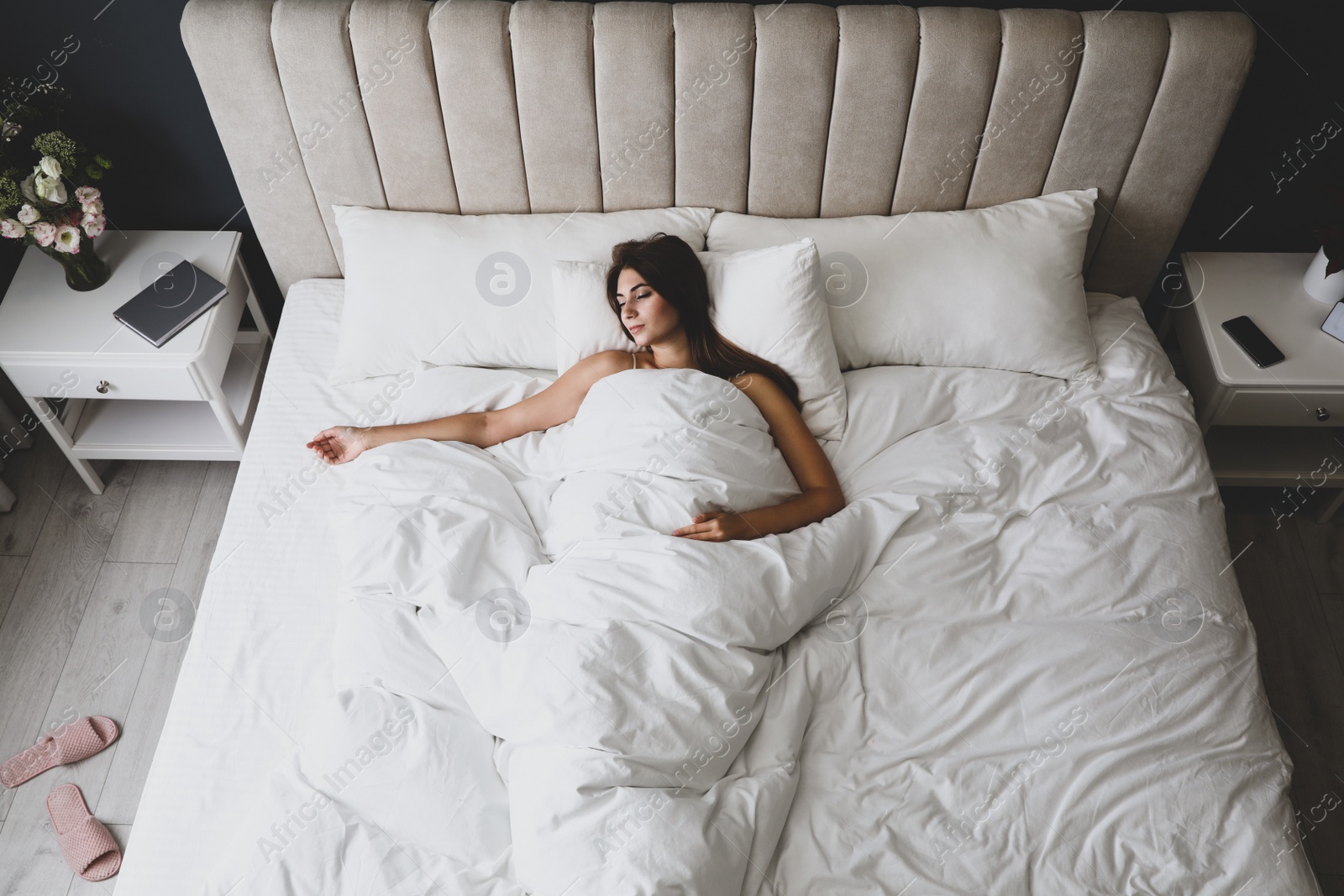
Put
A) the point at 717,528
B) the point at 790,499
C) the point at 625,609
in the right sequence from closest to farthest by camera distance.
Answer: the point at 625,609, the point at 717,528, the point at 790,499

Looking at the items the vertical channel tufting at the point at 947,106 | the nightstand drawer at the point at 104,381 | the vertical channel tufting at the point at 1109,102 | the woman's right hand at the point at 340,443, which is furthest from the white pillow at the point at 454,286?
the vertical channel tufting at the point at 1109,102

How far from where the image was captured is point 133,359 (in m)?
1.98

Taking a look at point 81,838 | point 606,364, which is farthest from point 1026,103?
point 81,838

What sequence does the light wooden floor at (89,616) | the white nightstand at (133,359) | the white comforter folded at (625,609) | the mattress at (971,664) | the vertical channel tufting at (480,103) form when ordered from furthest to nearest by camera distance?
the white nightstand at (133,359)
the light wooden floor at (89,616)
the vertical channel tufting at (480,103)
the mattress at (971,664)
the white comforter folded at (625,609)

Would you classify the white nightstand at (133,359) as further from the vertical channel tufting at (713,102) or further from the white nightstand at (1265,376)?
the white nightstand at (1265,376)

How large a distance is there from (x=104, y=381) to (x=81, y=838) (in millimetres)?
979

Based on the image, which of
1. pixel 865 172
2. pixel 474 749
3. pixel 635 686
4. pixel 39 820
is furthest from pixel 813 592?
pixel 39 820

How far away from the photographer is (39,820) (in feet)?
6.01

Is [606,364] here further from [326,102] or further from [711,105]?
[326,102]

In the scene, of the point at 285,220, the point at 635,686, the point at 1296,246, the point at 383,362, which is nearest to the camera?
the point at 635,686

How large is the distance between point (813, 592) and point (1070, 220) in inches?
42.6

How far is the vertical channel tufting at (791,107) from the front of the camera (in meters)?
1.75

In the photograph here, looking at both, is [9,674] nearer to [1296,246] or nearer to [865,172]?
[865,172]

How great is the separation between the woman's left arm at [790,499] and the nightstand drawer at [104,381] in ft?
4.23
